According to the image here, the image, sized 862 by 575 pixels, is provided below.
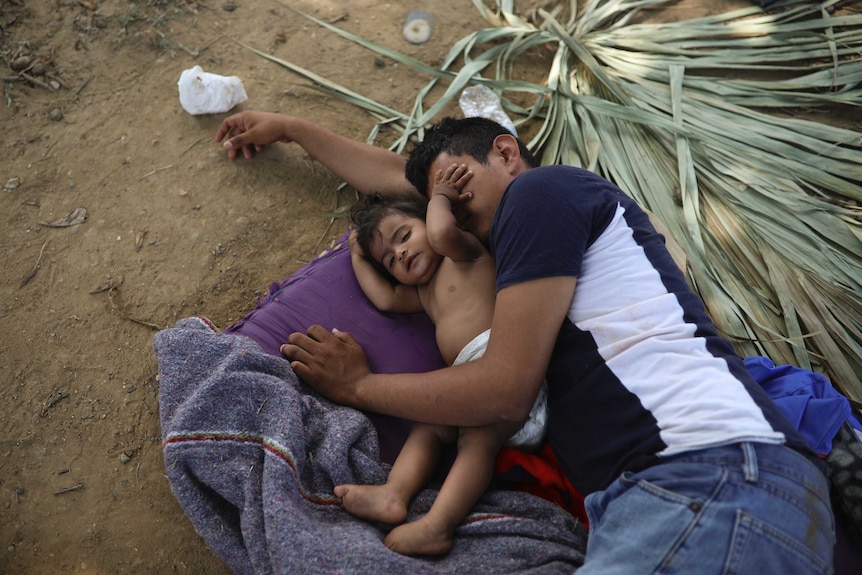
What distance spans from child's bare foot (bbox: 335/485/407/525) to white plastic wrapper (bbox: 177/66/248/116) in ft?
6.42

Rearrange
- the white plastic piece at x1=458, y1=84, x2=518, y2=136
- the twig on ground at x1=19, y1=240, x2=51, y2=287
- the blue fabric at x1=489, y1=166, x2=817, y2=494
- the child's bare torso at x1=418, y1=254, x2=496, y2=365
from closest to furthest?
1. the blue fabric at x1=489, y1=166, x2=817, y2=494
2. the child's bare torso at x1=418, y1=254, x2=496, y2=365
3. the twig on ground at x1=19, y1=240, x2=51, y2=287
4. the white plastic piece at x1=458, y1=84, x2=518, y2=136

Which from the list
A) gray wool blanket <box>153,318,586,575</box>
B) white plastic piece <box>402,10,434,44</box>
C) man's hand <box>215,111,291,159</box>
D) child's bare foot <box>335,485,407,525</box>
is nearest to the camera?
gray wool blanket <box>153,318,586,575</box>

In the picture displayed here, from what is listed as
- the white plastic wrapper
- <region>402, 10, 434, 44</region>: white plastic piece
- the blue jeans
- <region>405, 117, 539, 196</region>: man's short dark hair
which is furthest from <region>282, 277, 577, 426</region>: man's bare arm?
<region>402, 10, 434, 44</region>: white plastic piece

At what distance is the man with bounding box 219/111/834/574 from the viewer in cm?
128

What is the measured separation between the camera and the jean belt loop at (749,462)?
1301 millimetres

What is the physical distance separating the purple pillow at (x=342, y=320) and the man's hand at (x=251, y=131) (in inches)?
27.7

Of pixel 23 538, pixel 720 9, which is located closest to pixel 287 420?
pixel 23 538

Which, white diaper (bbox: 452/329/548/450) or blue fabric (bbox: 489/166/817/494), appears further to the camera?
white diaper (bbox: 452/329/548/450)

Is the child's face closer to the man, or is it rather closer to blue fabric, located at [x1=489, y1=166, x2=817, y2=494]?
the man

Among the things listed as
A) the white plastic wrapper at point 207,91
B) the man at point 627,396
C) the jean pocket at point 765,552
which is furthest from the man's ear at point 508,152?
the white plastic wrapper at point 207,91

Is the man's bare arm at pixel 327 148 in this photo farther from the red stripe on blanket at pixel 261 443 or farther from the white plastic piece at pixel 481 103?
the red stripe on blanket at pixel 261 443

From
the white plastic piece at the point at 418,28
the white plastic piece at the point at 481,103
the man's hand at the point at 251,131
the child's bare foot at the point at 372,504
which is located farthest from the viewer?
the white plastic piece at the point at 418,28

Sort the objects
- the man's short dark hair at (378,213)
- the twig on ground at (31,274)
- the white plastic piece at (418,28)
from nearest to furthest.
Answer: the man's short dark hair at (378,213) < the twig on ground at (31,274) < the white plastic piece at (418,28)

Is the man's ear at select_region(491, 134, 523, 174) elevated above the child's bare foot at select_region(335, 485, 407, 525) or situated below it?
above
